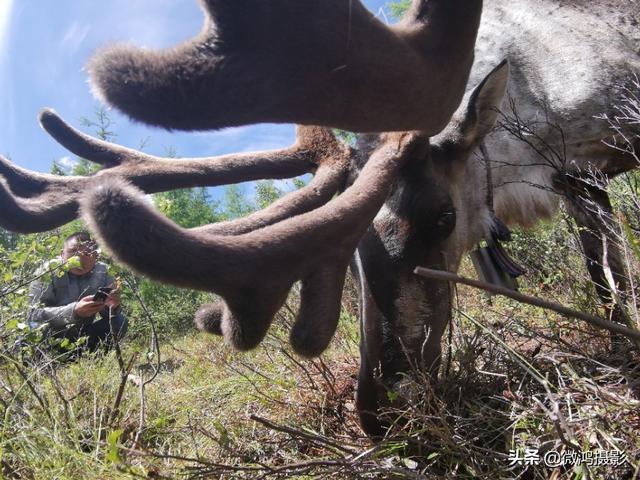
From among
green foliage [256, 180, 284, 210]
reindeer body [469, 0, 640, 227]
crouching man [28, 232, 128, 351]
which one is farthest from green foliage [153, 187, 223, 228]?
reindeer body [469, 0, 640, 227]

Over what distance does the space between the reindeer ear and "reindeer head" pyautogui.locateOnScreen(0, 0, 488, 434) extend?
0.84 ft

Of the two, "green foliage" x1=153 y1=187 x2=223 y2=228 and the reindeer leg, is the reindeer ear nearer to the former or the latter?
the reindeer leg

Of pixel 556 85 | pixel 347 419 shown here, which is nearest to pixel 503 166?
pixel 556 85

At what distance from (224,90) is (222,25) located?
6.0 inches

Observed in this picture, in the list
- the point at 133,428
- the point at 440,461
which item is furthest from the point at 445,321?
the point at 133,428

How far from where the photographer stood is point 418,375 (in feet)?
6.91

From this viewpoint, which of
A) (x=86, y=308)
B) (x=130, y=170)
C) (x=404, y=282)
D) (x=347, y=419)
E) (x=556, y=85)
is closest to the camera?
(x=404, y=282)

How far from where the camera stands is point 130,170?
258cm

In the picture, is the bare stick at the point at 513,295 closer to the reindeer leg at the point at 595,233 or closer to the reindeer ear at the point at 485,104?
the reindeer ear at the point at 485,104

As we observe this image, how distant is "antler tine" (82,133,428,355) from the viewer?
1.24 metres

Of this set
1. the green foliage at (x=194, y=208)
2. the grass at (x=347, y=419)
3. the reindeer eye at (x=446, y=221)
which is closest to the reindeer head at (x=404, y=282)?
the reindeer eye at (x=446, y=221)

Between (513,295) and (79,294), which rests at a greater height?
(513,295)

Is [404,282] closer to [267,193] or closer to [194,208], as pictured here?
Answer: [267,193]

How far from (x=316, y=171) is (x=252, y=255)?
145 cm
